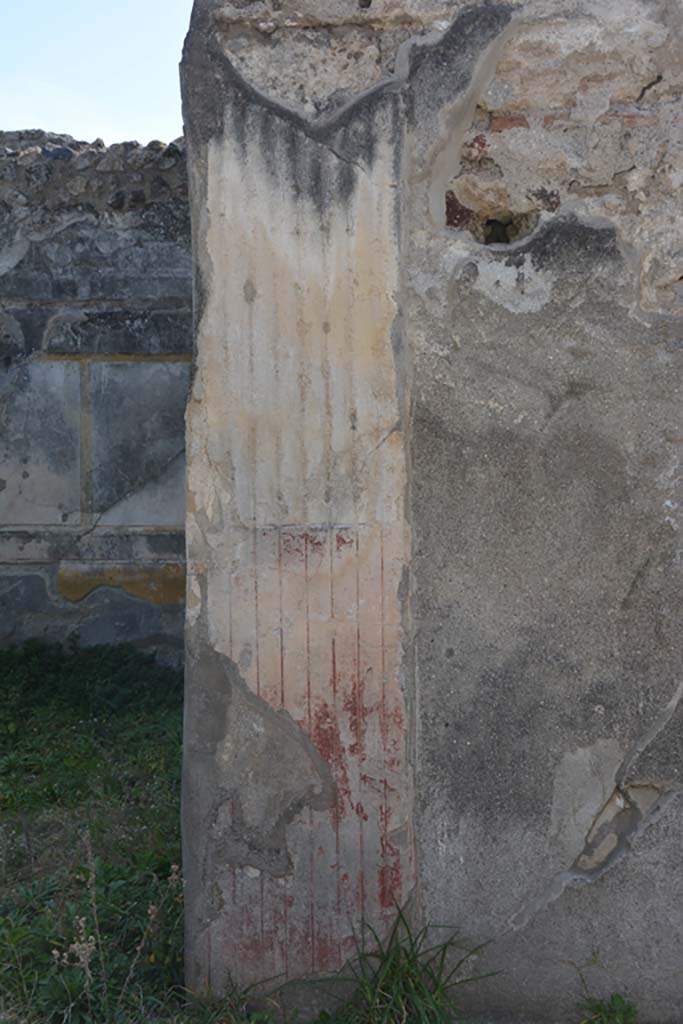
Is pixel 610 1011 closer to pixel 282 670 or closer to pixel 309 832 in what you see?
pixel 309 832

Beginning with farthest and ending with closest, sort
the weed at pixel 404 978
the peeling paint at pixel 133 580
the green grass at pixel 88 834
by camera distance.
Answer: the peeling paint at pixel 133 580, the green grass at pixel 88 834, the weed at pixel 404 978

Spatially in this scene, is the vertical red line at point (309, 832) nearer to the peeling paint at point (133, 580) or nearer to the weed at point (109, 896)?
the weed at point (109, 896)

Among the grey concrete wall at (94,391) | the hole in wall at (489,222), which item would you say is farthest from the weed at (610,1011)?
the grey concrete wall at (94,391)

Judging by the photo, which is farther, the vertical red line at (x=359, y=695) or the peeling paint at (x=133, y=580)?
the peeling paint at (x=133, y=580)

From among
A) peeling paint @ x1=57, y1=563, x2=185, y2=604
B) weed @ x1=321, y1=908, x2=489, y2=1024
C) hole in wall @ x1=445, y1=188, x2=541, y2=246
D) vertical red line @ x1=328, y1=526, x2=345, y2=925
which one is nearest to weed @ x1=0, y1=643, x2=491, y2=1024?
weed @ x1=321, y1=908, x2=489, y2=1024

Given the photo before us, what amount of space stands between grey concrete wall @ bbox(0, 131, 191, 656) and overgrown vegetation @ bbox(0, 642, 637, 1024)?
0.70m

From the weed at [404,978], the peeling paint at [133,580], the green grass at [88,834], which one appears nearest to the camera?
the weed at [404,978]

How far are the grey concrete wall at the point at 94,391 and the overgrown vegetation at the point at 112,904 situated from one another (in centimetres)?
70

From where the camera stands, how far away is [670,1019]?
2.15 m

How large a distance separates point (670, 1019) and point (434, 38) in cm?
196

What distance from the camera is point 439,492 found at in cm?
214

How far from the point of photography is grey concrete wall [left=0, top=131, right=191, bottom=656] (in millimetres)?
5160

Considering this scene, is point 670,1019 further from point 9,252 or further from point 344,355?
point 9,252

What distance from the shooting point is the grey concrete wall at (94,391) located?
203 inches
